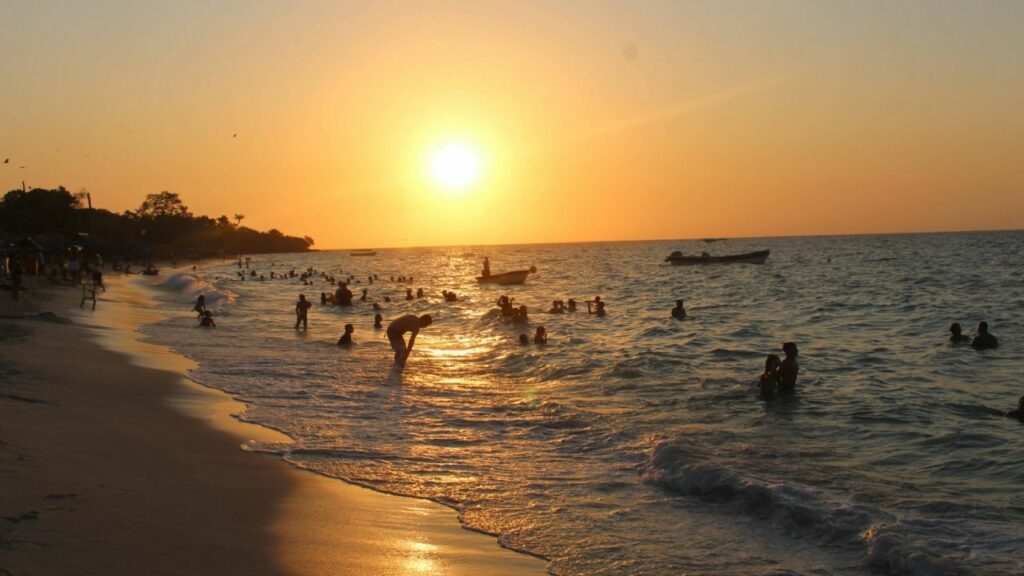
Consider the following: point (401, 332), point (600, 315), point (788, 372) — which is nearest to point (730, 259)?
point (600, 315)

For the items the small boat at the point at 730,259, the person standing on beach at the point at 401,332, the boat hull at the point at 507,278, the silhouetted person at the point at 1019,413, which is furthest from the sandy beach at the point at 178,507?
the small boat at the point at 730,259

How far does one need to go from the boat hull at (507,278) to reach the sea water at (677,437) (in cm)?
3548

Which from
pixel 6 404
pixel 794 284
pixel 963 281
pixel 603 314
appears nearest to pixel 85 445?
pixel 6 404

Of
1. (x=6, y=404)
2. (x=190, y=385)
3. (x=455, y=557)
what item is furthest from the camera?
(x=190, y=385)

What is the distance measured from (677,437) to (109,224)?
135577 mm

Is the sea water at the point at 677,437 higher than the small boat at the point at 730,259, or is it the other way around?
the small boat at the point at 730,259

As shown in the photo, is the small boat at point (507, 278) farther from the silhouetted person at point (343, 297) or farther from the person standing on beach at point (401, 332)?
the person standing on beach at point (401, 332)

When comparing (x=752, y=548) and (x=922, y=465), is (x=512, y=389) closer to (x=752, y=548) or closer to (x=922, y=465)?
(x=922, y=465)

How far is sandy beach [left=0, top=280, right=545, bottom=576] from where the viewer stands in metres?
6.27

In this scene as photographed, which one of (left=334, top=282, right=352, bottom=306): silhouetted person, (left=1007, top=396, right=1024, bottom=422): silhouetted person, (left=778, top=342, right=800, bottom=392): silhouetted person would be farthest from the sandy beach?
(left=334, top=282, right=352, bottom=306): silhouetted person

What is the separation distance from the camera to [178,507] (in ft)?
25.0

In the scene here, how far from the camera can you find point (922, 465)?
10.8m

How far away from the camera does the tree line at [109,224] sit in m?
91.1

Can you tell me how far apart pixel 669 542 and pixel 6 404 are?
8.49 meters
